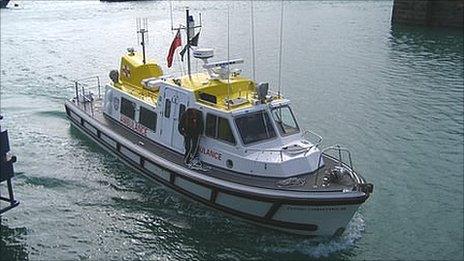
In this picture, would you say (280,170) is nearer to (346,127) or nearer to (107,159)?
(107,159)

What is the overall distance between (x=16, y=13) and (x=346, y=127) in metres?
57.0

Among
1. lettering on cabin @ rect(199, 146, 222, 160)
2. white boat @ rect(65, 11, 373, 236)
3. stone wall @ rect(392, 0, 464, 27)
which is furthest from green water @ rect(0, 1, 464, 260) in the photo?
stone wall @ rect(392, 0, 464, 27)

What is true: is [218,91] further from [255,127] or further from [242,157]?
[242,157]

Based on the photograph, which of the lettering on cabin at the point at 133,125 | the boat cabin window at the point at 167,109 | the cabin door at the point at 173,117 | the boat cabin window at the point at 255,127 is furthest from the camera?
the lettering on cabin at the point at 133,125

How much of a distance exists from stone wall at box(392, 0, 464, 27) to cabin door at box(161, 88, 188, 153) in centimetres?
3824

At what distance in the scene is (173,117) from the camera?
15266 mm

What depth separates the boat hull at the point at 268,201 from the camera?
1212 centimetres

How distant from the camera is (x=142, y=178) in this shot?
16.6m

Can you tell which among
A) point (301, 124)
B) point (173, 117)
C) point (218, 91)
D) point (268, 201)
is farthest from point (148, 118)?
point (301, 124)

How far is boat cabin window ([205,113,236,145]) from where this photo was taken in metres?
13.6

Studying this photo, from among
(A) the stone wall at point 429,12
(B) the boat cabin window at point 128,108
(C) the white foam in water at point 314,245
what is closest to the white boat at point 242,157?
(C) the white foam in water at point 314,245

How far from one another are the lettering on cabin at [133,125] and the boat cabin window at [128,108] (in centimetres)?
14

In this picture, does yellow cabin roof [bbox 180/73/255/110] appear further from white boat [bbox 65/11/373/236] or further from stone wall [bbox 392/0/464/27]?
stone wall [bbox 392/0/464/27]

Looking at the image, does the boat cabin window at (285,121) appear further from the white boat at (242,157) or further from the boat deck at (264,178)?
the boat deck at (264,178)
